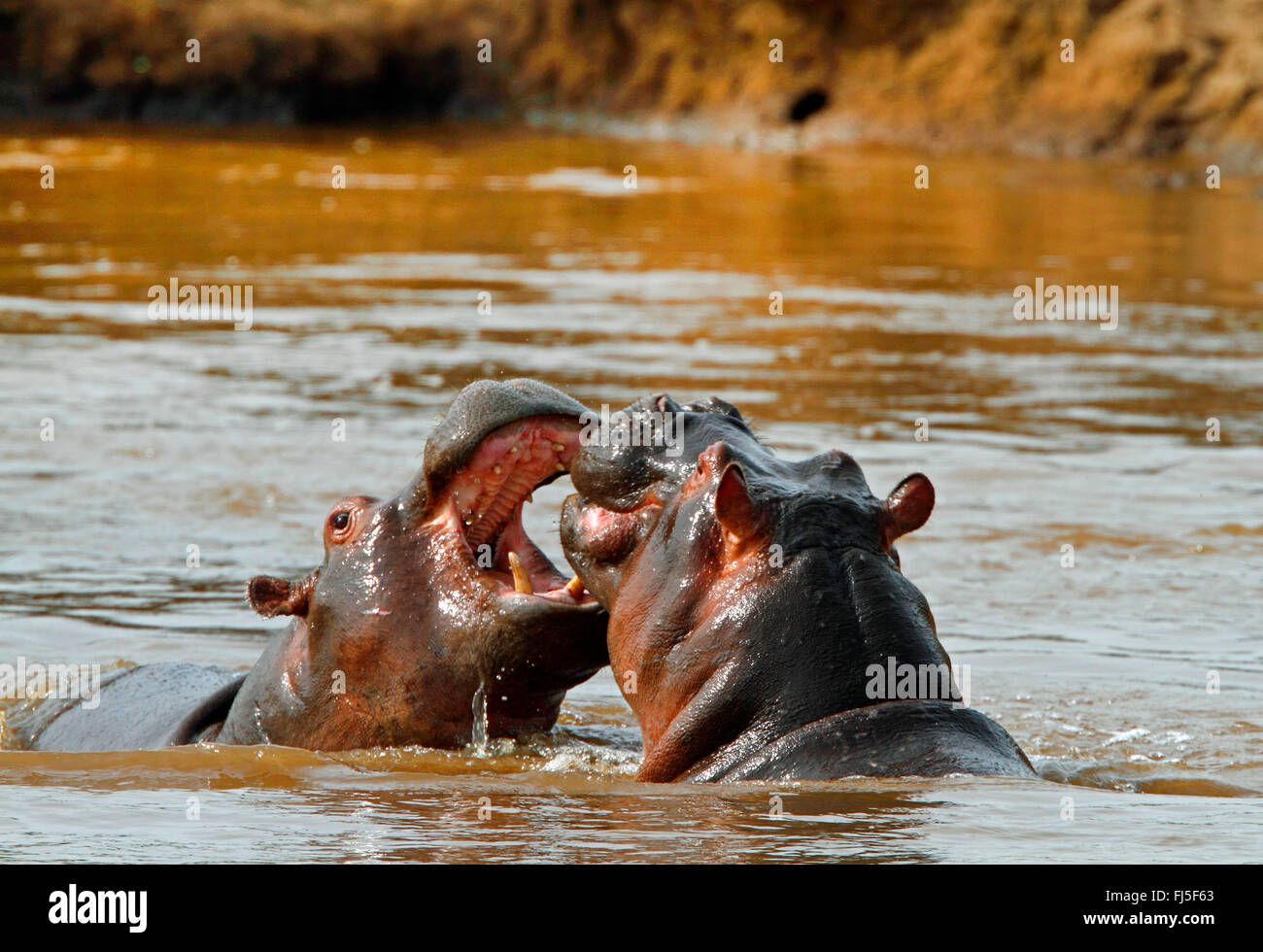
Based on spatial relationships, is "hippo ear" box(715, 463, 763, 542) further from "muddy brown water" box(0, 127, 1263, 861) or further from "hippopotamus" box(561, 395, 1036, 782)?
"muddy brown water" box(0, 127, 1263, 861)

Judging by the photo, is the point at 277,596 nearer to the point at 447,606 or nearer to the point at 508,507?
the point at 447,606

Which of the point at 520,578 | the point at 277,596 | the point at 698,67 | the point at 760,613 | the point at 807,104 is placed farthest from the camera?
the point at 698,67

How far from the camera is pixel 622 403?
10141 mm

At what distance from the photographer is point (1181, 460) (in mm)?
9266

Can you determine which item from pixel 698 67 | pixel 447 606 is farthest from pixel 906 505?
pixel 698 67

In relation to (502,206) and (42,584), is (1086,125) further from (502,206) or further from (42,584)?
(42,584)

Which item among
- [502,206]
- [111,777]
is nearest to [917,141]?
[502,206]

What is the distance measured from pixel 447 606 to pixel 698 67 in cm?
3504

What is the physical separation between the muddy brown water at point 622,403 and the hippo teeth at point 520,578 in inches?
15.2

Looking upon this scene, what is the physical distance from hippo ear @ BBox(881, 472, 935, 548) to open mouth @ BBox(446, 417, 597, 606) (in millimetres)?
728

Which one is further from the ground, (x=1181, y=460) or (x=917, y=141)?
(x=917, y=141)

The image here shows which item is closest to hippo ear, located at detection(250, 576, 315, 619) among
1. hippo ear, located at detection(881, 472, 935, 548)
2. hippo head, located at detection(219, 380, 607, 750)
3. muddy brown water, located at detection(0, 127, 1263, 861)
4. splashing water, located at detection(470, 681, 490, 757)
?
hippo head, located at detection(219, 380, 607, 750)

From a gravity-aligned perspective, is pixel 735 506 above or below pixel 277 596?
above

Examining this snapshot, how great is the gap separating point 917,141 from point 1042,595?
27381 millimetres
